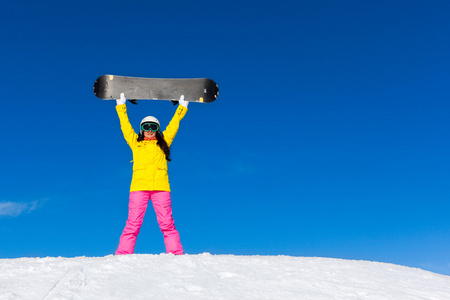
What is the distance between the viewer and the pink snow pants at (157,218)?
665 centimetres

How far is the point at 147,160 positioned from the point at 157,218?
0.95 m

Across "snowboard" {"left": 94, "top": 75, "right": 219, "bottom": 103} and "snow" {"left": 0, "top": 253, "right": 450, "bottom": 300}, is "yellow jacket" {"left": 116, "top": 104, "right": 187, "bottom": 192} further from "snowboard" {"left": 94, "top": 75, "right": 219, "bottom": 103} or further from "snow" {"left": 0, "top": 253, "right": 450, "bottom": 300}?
"snow" {"left": 0, "top": 253, "right": 450, "bottom": 300}

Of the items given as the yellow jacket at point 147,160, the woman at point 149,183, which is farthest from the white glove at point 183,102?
the woman at point 149,183

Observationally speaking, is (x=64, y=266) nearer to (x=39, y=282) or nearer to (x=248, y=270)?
(x=39, y=282)

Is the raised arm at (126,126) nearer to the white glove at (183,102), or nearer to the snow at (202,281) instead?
the white glove at (183,102)

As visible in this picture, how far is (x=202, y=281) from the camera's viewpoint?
179 inches

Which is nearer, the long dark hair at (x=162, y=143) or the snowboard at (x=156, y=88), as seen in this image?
the long dark hair at (x=162, y=143)

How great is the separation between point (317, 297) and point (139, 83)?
535 cm

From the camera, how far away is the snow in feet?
13.5

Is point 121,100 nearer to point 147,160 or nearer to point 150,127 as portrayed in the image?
point 150,127

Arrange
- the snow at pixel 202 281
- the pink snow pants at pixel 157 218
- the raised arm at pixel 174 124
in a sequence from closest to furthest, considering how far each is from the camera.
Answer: the snow at pixel 202 281 → the pink snow pants at pixel 157 218 → the raised arm at pixel 174 124

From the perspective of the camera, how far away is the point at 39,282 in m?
4.35

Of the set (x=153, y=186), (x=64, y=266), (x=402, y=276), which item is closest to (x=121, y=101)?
(x=153, y=186)

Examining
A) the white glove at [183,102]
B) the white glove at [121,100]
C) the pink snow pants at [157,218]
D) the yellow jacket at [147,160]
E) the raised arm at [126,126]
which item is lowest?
the pink snow pants at [157,218]
